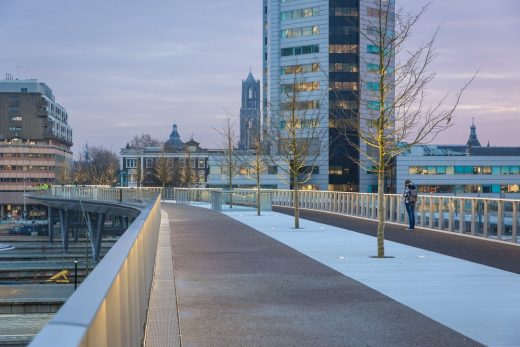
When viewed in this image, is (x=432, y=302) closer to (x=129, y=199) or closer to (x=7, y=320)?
(x=7, y=320)

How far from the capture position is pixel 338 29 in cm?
10056

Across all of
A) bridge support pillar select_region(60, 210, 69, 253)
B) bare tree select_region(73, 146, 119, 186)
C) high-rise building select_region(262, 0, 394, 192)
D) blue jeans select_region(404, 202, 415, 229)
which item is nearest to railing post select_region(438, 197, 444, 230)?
blue jeans select_region(404, 202, 415, 229)

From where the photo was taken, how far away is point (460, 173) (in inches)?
3915

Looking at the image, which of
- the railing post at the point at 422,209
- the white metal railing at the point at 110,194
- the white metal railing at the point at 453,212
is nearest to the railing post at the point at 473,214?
the white metal railing at the point at 453,212

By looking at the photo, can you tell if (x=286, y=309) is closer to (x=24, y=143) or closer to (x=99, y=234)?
(x=99, y=234)

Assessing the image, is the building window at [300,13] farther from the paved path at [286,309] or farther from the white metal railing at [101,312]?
the white metal railing at [101,312]

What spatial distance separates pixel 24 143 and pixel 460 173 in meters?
101

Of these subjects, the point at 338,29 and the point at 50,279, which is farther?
the point at 338,29

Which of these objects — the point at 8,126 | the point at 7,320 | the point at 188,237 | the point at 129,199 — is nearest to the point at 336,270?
the point at 188,237

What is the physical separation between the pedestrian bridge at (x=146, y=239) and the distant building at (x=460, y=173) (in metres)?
49.2

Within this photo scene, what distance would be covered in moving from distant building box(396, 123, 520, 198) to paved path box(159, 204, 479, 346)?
285ft

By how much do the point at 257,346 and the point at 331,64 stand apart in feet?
318

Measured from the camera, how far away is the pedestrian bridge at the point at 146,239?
8.55 feet

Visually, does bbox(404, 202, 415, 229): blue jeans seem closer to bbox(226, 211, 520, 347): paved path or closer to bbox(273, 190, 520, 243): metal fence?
bbox(273, 190, 520, 243): metal fence
